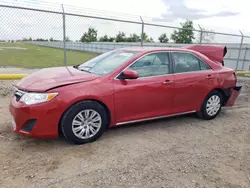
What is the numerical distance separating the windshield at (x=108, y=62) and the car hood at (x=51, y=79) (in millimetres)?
262

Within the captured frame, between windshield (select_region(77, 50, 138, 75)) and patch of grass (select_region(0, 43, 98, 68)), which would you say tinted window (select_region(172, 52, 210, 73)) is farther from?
patch of grass (select_region(0, 43, 98, 68))

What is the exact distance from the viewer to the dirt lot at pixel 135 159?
9.14 ft

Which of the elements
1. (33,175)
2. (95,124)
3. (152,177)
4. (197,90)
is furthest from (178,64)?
(33,175)

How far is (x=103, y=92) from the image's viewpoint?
369 cm

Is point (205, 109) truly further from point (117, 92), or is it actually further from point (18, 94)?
point (18, 94)

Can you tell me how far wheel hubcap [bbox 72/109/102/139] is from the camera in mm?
3561

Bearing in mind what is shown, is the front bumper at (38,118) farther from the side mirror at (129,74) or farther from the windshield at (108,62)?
the side mirror at (129,74)

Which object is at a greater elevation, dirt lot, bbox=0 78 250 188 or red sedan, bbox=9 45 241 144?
red sedan, bbox=9 45 241 144

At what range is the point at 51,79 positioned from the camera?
3.61m

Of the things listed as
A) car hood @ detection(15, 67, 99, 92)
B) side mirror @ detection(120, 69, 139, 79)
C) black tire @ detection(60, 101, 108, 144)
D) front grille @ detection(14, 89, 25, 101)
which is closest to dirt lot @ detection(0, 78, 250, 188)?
black tire @ detection(60, 101, 108, 144)

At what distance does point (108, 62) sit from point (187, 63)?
1680 millimetres

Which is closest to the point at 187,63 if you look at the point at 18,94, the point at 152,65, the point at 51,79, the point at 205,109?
the point at 152,65

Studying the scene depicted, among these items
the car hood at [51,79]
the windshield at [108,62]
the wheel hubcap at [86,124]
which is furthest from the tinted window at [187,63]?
the wheel hubcap at [86,124]

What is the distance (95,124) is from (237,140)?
2.61 m
